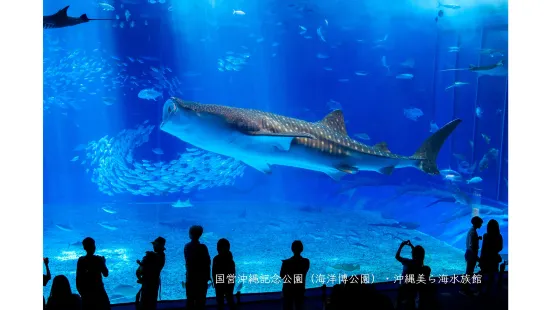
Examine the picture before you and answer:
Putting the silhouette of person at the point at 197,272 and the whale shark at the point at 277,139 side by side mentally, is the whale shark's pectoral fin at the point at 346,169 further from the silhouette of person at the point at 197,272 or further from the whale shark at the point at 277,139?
the silhouette of person at the point at 197,272

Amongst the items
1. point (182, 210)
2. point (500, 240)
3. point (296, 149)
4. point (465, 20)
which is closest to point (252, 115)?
point (296, 149)

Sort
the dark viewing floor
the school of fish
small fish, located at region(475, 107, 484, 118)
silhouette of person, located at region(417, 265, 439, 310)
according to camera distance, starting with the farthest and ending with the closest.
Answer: small fish, located at region(475, 107, 484, 118) → the school of fish → the dark viewing floor → silhouette of person, located at region(417, 265, 439, 310)

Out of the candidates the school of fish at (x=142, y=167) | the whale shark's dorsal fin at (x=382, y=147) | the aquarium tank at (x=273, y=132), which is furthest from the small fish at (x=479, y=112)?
the whale shark's dorsal fin at (x=382, y=147)

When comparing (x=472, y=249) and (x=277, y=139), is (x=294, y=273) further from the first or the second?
(x=472, y=249)

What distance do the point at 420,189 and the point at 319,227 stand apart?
15.0 feet

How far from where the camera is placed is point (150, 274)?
10.4 ft

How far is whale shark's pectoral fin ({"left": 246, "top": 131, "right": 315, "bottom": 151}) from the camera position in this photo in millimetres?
4305

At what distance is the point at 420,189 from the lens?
12.5 meters

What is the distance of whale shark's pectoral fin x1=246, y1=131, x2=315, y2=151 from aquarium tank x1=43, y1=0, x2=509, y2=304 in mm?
35

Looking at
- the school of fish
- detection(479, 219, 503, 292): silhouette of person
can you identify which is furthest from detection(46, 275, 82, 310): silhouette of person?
the school of fish

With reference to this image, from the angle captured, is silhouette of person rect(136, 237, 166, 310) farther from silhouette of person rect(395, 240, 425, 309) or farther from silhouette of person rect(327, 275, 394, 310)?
silhouette of person rect(327, 275, 394, 310)

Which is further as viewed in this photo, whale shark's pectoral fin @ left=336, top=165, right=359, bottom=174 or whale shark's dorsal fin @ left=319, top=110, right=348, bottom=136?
whale shark's dorsal fin @ left=319, top=110, right=348, bottom=136

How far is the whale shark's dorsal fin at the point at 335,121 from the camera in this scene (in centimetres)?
532

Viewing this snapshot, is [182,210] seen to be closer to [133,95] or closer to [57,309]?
[133,95]
